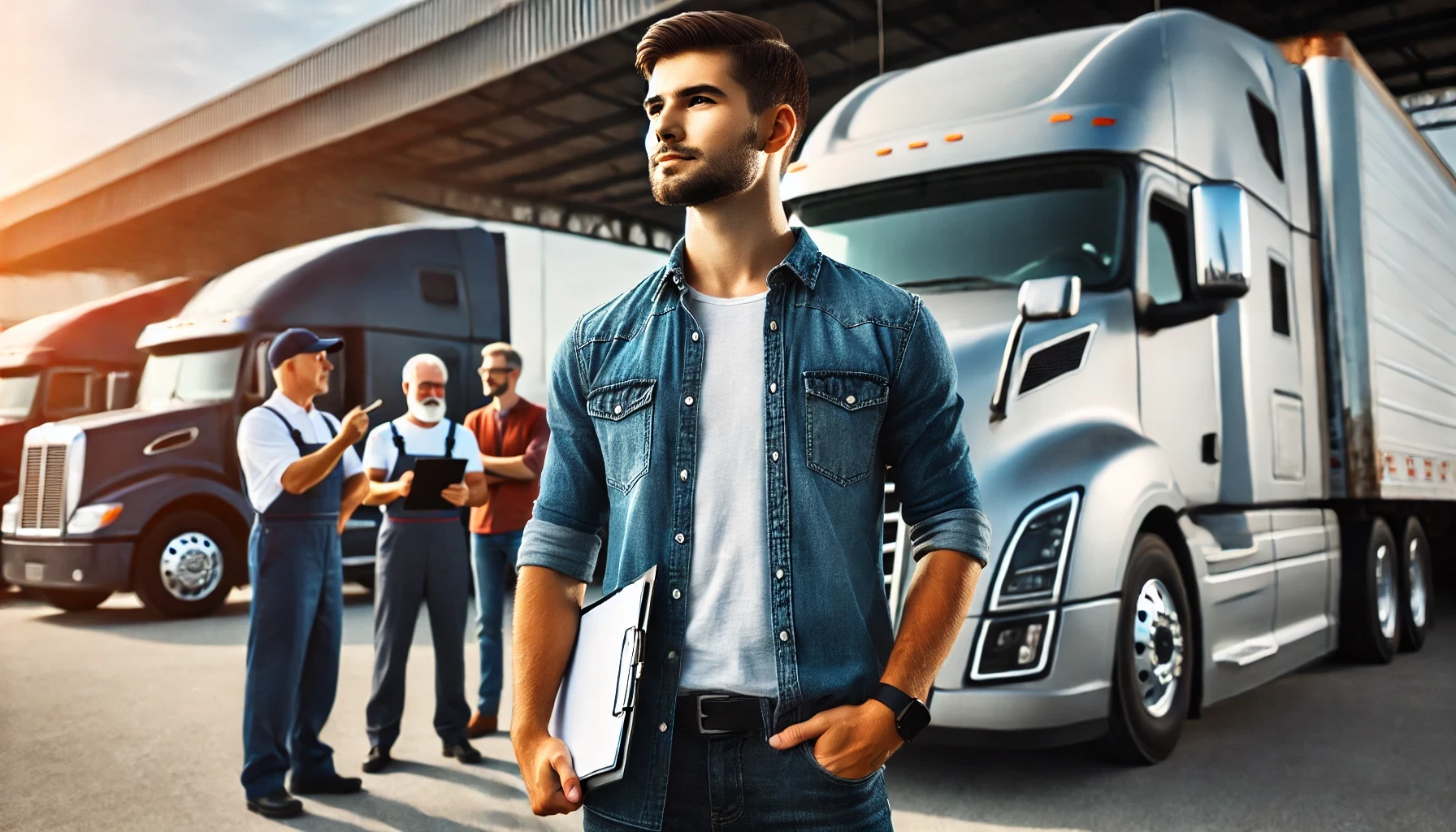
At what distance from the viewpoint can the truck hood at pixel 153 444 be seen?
34.0ft

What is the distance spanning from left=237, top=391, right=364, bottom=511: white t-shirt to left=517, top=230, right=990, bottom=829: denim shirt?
3.47 metres

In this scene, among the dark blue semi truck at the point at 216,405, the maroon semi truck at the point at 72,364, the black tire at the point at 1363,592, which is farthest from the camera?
the maroon semi truck at the point at 72,364

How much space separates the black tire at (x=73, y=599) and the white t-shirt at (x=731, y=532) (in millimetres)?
10709

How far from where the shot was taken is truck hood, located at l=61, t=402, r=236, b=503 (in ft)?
34.0

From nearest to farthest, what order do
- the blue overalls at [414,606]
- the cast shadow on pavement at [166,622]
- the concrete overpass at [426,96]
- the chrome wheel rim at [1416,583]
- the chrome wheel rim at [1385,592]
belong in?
1. the blue overalls at [414,606]
2. the chrome wheel rim at [1385,592]
3. the chrome wheel rim at [1416,583]
4. the cast shadow on pavement at [166,622]
5. the concrete overpass at [426,96]

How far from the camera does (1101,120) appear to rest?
5094 mm

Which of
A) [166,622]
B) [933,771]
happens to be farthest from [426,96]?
[933,771]

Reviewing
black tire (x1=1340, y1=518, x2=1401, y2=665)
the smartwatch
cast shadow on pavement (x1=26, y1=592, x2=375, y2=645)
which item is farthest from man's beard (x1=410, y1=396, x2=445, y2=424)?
black tire (x1=1340, y1=518, x2=1401, y2=665)

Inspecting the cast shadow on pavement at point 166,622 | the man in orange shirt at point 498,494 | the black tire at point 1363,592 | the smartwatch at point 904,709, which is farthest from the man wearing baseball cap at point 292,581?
the black tire at point 1363,592

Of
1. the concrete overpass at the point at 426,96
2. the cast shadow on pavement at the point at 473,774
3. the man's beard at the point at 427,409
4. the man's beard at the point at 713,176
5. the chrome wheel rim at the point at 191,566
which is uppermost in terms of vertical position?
the concrete overpass at the point at 426,96

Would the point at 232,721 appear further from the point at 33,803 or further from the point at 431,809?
the point at 431,809

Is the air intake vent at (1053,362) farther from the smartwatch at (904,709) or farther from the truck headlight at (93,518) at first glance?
the truck headlight at (93,518)

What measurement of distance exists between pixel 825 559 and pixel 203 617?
10.3 m

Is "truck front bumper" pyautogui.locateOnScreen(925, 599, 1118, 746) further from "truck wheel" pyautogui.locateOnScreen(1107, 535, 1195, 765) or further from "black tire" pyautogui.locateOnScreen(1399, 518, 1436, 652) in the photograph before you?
"black tire" pyautogui.locateOnScreen(1399, 518, 1436, 652)
